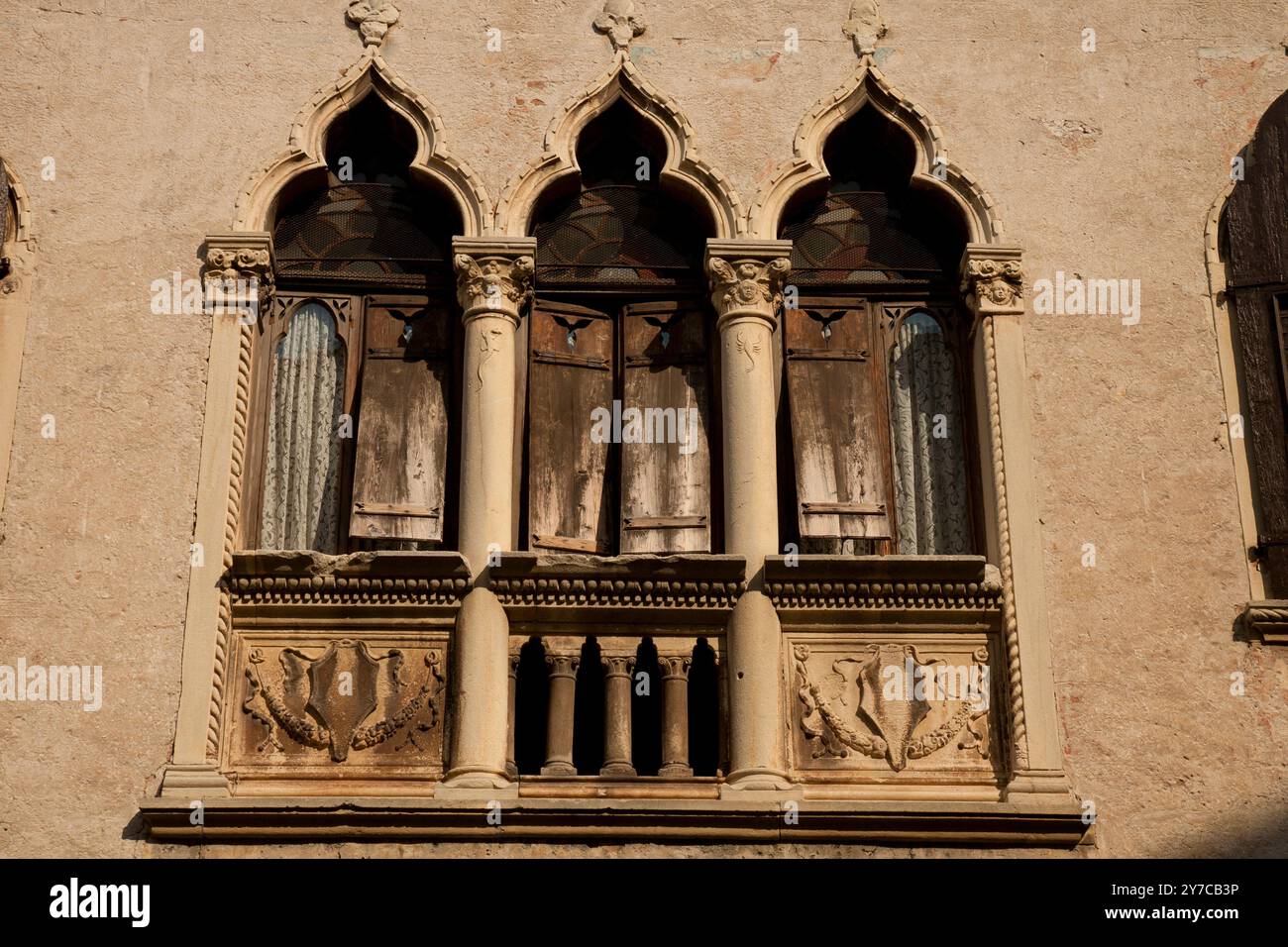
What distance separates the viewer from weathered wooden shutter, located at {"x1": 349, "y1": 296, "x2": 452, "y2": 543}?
32.7ft

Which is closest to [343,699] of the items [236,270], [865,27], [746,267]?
[236,270]

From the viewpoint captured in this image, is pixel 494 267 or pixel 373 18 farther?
pixel 373 18

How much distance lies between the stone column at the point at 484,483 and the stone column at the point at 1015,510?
245 cm

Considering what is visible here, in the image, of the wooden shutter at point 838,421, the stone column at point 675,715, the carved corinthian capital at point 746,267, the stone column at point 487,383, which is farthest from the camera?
the carved corinthian capital at point 746,267

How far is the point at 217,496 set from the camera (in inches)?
387

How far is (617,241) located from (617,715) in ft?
9.26

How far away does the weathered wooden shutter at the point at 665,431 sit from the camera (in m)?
10.0

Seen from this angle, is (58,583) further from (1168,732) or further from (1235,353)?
(1235,353)

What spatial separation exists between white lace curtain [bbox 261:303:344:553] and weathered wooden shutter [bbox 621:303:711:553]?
61.1 inches
